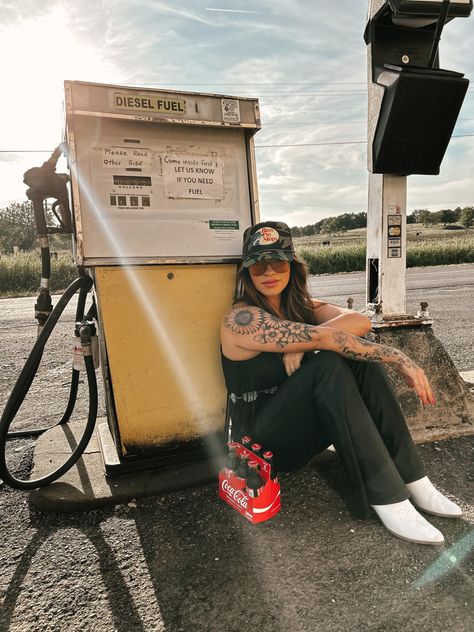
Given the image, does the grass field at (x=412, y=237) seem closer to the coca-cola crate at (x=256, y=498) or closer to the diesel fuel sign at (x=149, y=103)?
the diesel fuel sign at (x=149, y=103)

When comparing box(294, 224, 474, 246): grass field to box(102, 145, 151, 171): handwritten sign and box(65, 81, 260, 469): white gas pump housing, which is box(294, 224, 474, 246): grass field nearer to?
box(65, 81, 260, 469): white gas pump housing

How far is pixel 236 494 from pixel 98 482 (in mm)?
822

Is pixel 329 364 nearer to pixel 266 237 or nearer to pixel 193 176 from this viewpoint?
pixel 266 237

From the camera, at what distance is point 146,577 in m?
1.90

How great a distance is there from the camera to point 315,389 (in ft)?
7.03

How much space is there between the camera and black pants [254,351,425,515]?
2.06 meters

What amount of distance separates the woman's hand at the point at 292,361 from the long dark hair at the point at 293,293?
1.00 feet

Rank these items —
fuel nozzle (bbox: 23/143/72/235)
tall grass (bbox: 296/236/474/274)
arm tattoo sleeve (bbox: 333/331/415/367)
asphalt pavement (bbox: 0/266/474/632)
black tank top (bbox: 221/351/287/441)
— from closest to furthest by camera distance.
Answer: asphalt pavement (bbox: 0/266/474/632) < arm tattoo sleeve (bbox: 333/331/415/367) < black tank top (bbox: 221/351/287/441) < fuel nozzle (bbox: 23/143/72/235) < tall grass (bbox: 296/236/474/274)

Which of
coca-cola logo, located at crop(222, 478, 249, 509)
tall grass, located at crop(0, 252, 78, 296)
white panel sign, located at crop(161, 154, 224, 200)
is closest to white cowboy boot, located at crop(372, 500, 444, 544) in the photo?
coca-cola logo, located at crop(222, 478, 249, 509)

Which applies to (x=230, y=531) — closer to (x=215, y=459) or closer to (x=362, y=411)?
(x=215, y=459)

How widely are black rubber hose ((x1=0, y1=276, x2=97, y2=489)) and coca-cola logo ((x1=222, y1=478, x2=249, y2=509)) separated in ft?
2.61

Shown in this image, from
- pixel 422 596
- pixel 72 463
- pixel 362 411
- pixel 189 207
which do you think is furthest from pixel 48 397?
pixel 422 596

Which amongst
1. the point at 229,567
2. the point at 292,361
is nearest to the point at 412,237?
the point at 292,361

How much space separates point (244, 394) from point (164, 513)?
695 mm
